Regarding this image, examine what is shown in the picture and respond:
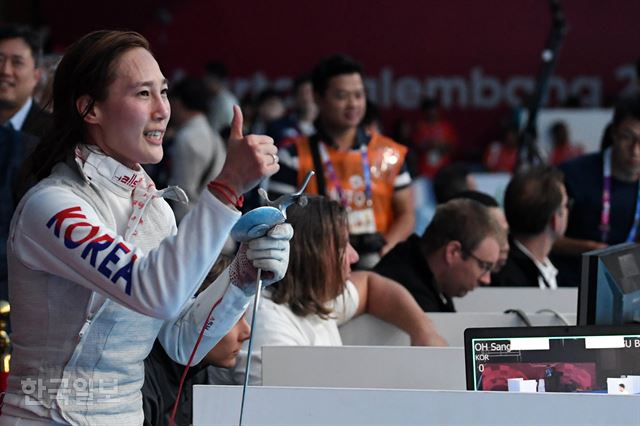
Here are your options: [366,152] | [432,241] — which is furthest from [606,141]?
[432,241]

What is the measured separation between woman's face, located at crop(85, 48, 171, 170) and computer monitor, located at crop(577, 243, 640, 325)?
1.09 m

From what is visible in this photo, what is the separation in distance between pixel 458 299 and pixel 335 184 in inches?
32.6

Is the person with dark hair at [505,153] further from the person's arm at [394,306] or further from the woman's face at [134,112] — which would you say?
the woman's face at [134,112]

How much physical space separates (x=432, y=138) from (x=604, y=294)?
10815 mm

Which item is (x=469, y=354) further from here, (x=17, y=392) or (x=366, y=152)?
(x=366, y=152)

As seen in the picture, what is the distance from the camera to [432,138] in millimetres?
13461

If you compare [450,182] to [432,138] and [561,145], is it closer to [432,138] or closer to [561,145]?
[561,145]

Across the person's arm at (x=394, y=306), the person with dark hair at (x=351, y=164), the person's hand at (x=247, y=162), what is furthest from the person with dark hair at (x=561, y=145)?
the person's hand at (x=247, y=162)

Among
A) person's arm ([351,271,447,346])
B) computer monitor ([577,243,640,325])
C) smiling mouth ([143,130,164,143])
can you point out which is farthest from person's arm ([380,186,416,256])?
smiling mouth ([143,130,164,143])

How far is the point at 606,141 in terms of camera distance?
5219 mm

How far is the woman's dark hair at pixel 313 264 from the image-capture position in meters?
3.23

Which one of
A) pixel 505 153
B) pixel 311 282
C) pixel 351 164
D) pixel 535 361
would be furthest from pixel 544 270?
pixel 505 153

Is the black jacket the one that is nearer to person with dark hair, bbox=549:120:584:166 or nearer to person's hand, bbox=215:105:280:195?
person's hand, bbox=215:105:280:195

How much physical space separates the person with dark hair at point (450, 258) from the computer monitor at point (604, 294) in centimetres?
116
